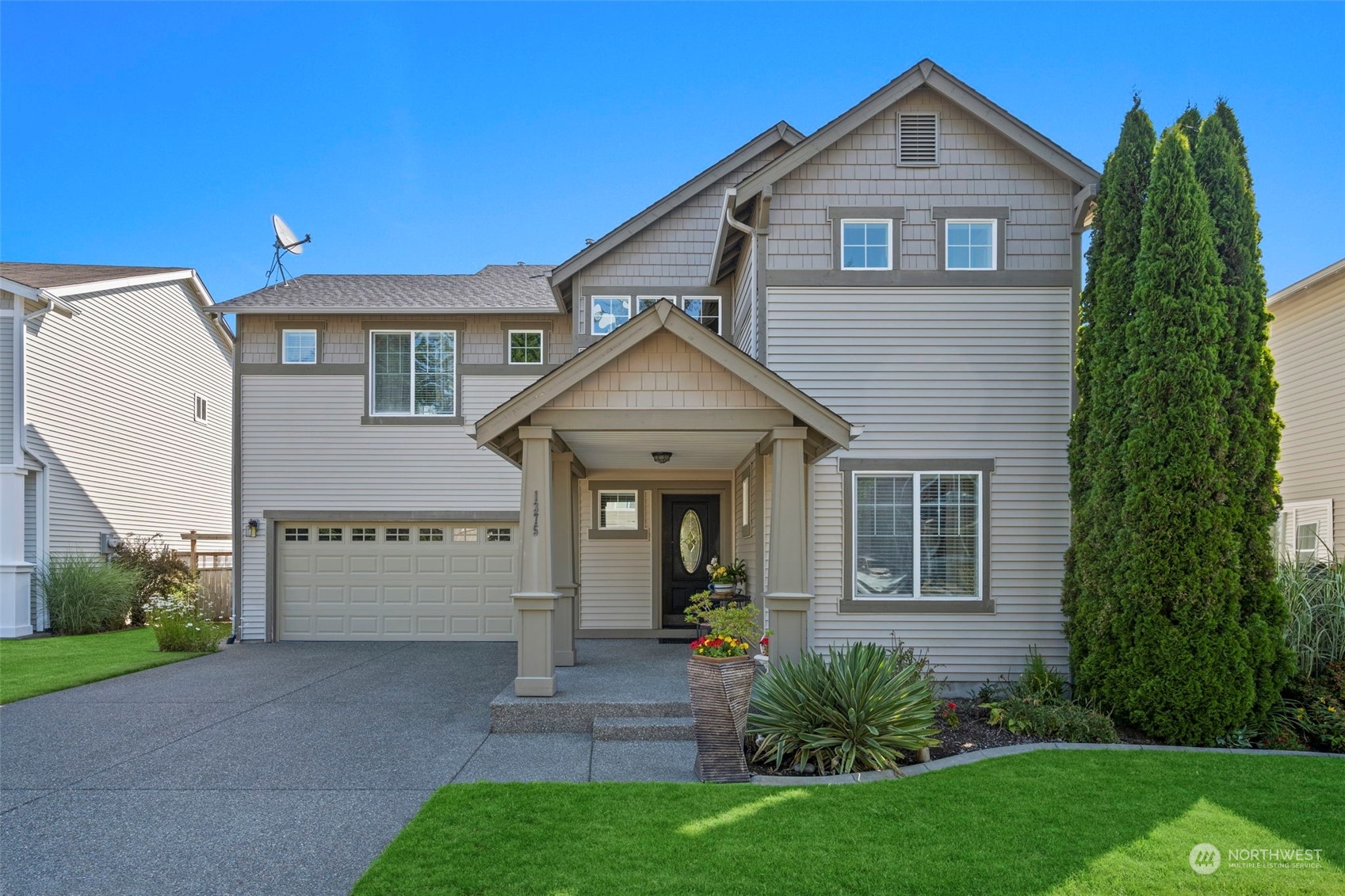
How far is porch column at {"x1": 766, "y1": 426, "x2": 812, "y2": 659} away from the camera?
820 centimetres

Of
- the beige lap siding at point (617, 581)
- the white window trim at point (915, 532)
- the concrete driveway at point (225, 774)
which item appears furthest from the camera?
the beige lap siding at point (617, 581)

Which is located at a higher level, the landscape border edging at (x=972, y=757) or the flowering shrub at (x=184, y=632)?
the landscape border edging at (x=972, y=757)

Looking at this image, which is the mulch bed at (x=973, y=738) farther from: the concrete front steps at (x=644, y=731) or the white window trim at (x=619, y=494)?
the white window trim at (x=619, y=494)

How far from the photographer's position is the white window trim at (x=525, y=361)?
16.0 metres

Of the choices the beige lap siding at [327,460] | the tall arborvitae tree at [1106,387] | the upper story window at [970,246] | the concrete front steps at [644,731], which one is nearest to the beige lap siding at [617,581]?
the beige lap siding at [327,460]

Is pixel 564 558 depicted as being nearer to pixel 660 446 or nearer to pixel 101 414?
pixel 660 446

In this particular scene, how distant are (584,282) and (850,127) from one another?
5.14 m

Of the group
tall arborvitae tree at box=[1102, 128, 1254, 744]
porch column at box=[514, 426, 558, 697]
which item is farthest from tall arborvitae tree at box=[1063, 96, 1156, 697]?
porch column at box=[514, 426, 558, 697]

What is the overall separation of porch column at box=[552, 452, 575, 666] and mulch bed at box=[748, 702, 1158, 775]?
4243 millimetres

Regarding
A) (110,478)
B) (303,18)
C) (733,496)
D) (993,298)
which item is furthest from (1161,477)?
(110,478)

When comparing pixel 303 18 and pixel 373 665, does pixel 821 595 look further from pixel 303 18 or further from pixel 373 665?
pixel 303 18

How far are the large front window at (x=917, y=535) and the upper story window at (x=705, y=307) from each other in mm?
4776

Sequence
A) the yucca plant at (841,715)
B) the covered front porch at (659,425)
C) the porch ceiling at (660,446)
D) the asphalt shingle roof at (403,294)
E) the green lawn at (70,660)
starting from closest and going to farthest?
the yucca plant at (841,715) < the covered front porch at (659,425) < the porch ceiling at (660,446) < the green lawn at (70,660) < the asphalt shingle roof at (403,294)

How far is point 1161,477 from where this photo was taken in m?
8.05
